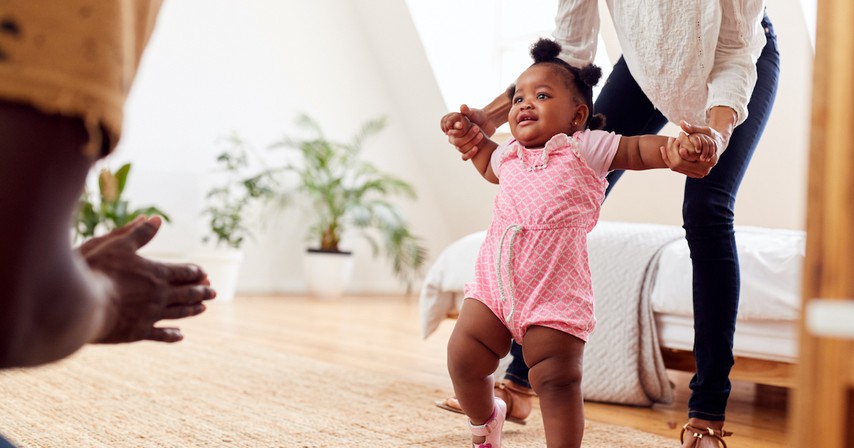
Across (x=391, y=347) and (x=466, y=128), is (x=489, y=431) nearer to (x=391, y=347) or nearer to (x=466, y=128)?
(x=466, y=128)

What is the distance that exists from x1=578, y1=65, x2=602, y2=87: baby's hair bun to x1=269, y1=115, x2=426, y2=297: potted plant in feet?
13.0

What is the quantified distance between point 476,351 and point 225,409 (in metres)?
0.66

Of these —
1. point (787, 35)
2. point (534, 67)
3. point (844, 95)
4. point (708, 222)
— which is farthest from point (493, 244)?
point (787, 35)

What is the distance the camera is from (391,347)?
300cm

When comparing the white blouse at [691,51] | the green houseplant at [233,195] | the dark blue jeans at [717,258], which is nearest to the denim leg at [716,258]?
the dark blue jeans at [717,258]

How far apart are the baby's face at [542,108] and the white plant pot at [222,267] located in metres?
3.58

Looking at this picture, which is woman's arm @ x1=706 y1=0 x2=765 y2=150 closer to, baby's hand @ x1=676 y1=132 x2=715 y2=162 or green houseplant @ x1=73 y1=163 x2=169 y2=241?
baby's hand @ x1=676 y1=132 x2=715 y2=162

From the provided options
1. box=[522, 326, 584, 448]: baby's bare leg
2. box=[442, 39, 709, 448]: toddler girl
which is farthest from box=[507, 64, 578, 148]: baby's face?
box=[522, 326, 584, 448]: baby's bare leg

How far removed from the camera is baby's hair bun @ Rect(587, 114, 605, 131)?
1461 mm

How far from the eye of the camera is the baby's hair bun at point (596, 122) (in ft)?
4.79

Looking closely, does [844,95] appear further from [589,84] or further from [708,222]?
[708,222]

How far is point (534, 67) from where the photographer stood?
142cm

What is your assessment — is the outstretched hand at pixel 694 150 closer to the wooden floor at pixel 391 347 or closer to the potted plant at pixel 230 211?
the wooden floor at pixel 391 347

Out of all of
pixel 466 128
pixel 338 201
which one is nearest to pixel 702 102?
pixel 466 128
